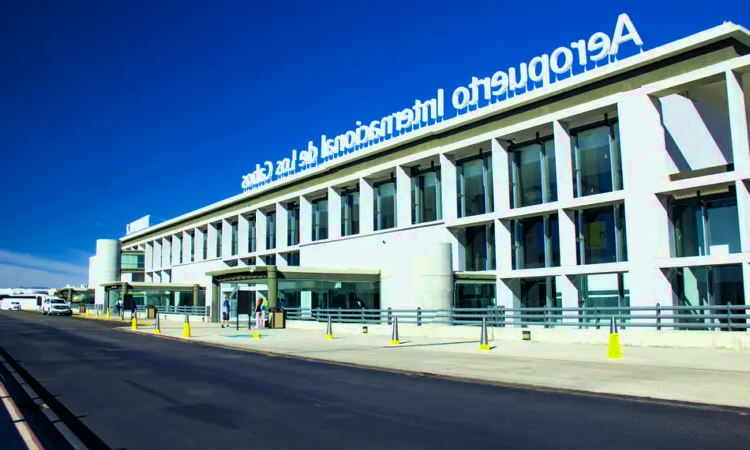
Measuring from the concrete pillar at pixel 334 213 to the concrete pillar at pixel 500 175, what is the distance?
17094mm

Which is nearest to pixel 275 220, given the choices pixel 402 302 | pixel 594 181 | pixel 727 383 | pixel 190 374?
pixel 402 302

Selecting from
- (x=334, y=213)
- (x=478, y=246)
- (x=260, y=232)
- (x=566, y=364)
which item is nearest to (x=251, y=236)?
(x=260, y=232)

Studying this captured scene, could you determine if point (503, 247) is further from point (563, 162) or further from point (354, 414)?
point (354, 414)

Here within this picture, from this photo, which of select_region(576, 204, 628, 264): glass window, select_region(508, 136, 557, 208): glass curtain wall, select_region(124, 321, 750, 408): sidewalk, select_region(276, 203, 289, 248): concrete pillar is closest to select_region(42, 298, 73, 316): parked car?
select_region(276, 203, 289, 248): concrete pillar

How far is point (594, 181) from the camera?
113 ft

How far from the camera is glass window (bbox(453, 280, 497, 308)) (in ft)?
122

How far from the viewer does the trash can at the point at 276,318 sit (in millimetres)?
36281

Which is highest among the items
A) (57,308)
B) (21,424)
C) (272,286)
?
(272,286)

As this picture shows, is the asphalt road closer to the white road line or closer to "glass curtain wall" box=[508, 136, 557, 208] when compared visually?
the white road line

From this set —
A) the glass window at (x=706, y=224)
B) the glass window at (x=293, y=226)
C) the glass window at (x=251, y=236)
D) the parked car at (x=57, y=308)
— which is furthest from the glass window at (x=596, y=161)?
the parked car at (x=57, y=308)

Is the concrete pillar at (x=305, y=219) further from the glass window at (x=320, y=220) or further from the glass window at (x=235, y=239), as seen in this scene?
the glass window at (x=235, y=239)

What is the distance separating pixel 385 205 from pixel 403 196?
3.64m

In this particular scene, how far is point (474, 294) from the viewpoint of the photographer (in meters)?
38.3

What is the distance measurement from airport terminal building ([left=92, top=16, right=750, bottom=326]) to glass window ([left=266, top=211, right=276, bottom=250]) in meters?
11.3
